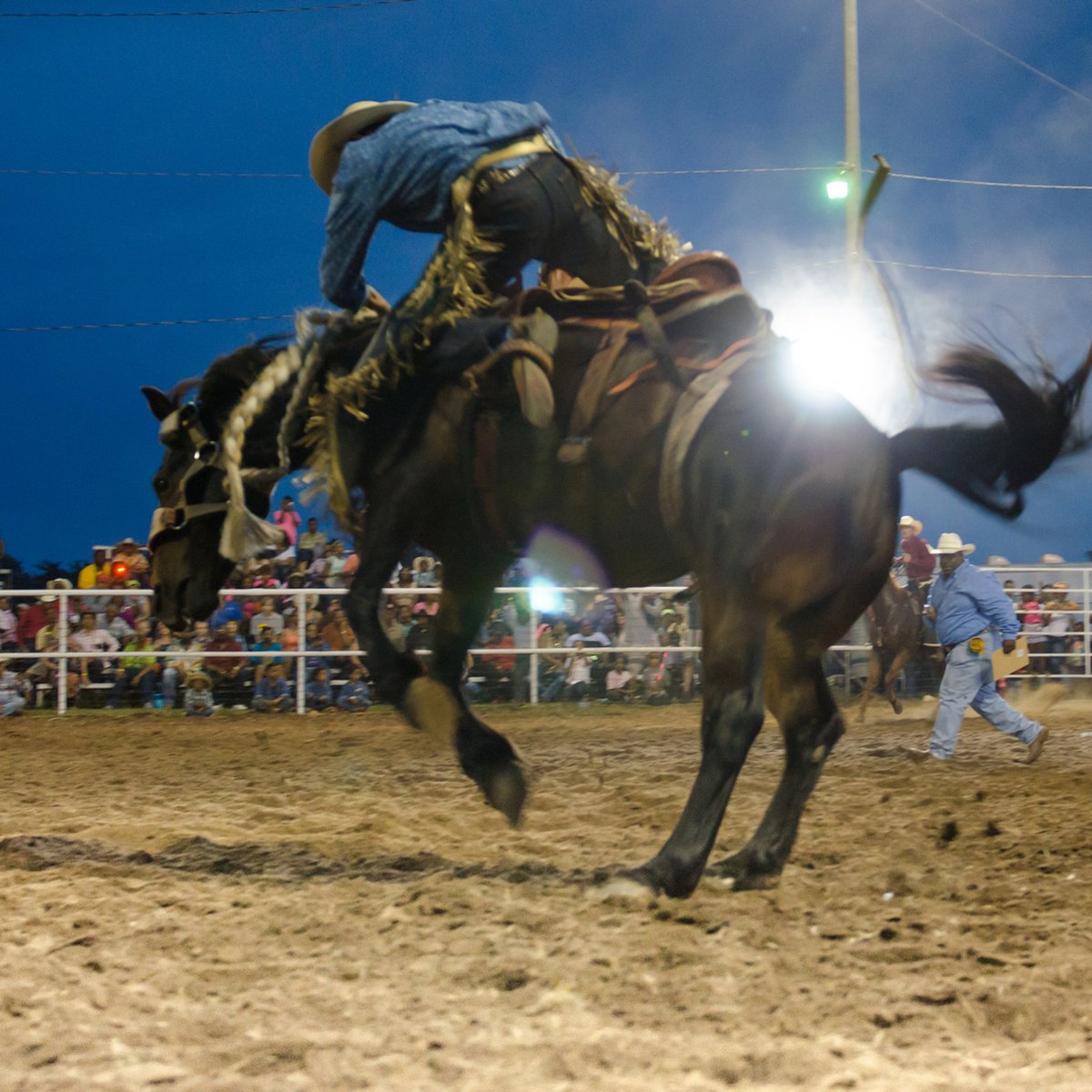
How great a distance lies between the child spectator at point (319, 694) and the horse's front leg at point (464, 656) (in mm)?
7097

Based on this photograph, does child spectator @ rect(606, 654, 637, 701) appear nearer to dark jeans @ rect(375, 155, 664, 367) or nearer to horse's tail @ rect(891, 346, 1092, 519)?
dark jeans @ rect(375, 155, 664, 367)

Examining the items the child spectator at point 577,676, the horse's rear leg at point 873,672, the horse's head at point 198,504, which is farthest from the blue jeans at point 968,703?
the horse's head at point 198,504

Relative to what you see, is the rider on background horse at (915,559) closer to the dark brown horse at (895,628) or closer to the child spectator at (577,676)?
the dark brown horse at (895,628)

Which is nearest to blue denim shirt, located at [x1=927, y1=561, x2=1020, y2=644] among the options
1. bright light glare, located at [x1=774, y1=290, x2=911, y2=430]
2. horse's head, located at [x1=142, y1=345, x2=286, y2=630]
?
bright light glare, located at [x1=774, y1=290, x2=911, y2=430]

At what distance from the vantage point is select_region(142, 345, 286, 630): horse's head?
14.1ft

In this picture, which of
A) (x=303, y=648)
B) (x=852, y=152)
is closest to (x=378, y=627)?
(x=303, y=648)

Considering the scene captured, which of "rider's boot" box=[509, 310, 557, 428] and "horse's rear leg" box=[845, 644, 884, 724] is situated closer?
"rider's boot" box=[509, 310, 557, 428]

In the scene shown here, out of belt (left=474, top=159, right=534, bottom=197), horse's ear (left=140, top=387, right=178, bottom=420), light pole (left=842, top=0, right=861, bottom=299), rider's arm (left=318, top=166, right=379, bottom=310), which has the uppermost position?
light pole (left=842, top=0, right=861, bottom=299)

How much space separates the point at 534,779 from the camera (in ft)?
12.6

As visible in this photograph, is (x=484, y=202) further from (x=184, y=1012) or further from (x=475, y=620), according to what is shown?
(x=184, y=1012)

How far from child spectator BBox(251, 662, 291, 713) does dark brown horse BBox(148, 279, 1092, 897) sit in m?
7.10

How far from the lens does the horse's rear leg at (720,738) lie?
129 inches

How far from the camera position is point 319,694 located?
36.2 ft

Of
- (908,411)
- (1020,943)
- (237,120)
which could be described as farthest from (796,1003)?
(237,120)
